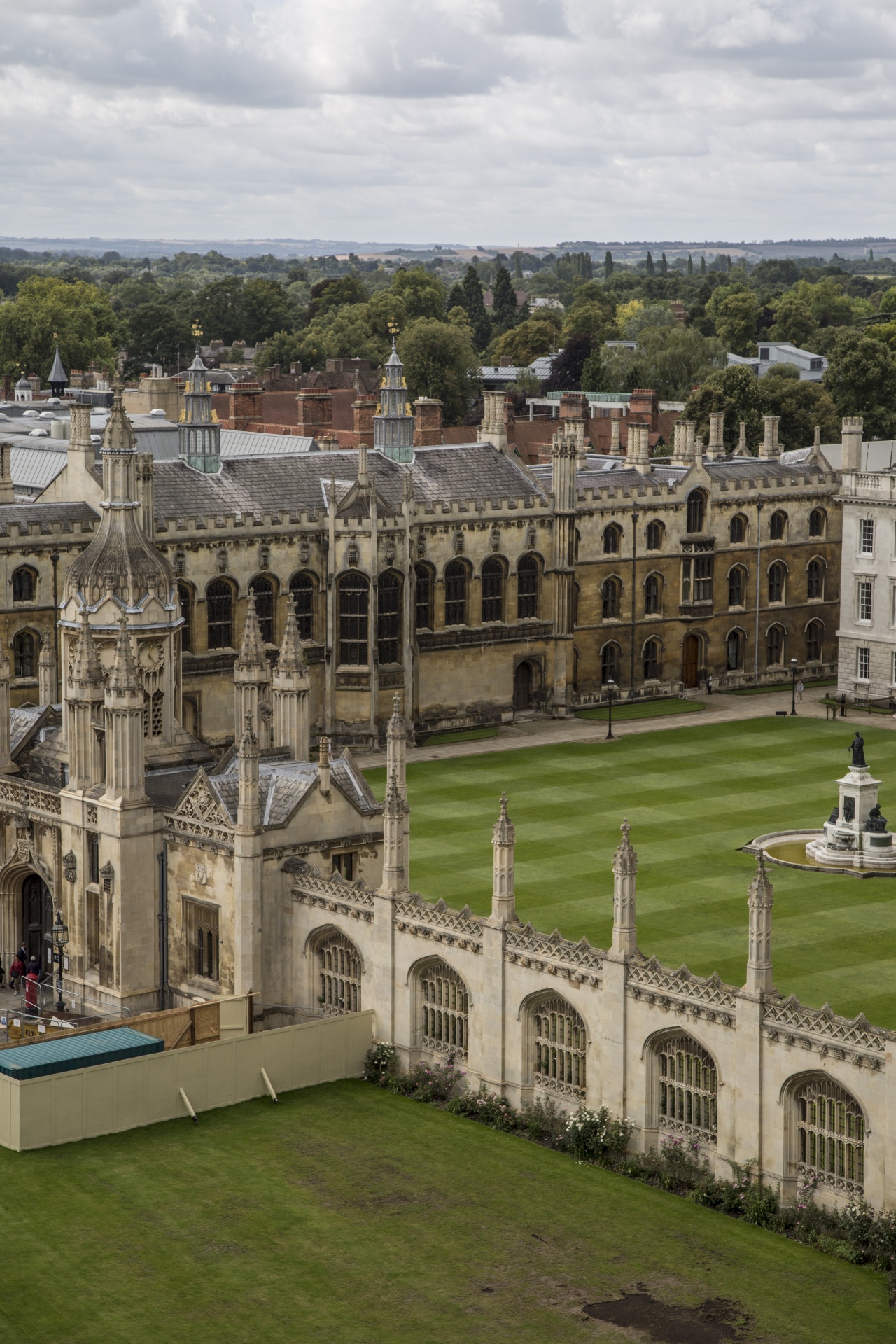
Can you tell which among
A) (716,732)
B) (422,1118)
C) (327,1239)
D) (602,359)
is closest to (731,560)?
(716,732)

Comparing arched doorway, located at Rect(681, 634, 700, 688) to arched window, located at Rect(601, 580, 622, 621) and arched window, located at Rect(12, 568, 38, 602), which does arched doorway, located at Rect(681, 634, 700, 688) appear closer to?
arched window, located at Rect(601, 580, 622, 621)

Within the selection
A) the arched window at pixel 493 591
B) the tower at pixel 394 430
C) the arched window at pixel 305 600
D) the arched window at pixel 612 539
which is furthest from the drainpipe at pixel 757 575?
the arched window at pixel 305 600

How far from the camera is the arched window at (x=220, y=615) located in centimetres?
7819

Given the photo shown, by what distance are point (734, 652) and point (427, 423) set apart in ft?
94.7

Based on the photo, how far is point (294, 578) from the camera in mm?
80188

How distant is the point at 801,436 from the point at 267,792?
97860 millimetres

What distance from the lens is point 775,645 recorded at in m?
95.8

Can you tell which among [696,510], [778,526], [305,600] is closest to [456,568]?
[305,600]

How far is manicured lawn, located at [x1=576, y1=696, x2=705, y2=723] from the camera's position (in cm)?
8669

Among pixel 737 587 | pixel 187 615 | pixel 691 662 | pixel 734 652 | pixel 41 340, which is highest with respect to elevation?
pixel 41 340

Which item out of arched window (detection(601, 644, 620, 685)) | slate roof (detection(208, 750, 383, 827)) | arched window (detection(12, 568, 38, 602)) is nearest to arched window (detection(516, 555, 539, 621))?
arched window (detection(601, 644, 620, 685))

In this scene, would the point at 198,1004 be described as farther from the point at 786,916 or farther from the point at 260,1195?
the point at 786,916

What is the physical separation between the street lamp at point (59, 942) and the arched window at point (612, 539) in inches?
1764

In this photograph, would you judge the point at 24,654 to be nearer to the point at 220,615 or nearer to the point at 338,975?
the point at 220,615
